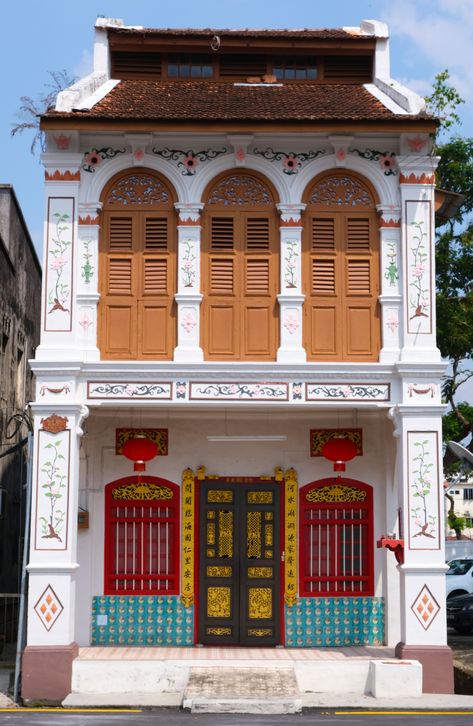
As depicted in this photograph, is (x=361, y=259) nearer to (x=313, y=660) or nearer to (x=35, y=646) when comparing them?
(x=313, y=660)

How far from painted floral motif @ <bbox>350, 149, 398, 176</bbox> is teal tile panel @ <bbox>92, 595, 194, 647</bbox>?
250 inches

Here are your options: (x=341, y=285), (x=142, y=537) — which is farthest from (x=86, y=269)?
(x=142, y=537)

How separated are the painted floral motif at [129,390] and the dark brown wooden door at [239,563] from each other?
197 centimetres

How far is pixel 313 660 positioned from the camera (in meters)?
12.9

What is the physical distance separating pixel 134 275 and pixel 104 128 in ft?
6.17

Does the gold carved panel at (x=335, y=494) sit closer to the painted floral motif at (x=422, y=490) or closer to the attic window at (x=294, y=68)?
the painted floral motif at (x=422, y=490)

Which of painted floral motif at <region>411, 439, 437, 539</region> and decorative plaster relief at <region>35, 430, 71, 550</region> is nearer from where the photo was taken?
decorative plaster relief at <region>35, 430, 71, 550</region>

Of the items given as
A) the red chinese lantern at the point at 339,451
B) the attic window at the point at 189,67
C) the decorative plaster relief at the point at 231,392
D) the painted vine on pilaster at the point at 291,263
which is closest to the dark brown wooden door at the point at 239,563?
the red chinese lantern at the point at 339,451

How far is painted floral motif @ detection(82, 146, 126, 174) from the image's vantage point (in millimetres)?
13633

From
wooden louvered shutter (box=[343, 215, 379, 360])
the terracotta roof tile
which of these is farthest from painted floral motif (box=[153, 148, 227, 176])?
wooden louvered shutter (box=[343, 215, 379, 360])

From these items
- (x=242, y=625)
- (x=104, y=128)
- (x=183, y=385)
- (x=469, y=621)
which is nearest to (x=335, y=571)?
(x=242, y=625)

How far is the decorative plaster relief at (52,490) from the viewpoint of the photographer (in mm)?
12766

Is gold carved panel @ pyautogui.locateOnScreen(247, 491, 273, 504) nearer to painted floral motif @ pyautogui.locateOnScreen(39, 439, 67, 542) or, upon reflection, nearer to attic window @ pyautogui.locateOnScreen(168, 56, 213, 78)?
painted floral motif @ pyautogui.locateOnScreen(39, 439, 67, 542)

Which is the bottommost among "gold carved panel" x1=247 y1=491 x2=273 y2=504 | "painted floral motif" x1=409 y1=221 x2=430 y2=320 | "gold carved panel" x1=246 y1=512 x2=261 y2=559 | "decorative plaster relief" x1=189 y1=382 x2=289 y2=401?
"gold carved panel" x1=246 y1=512 x2=261 y2=559
